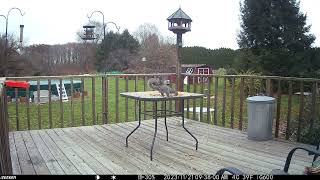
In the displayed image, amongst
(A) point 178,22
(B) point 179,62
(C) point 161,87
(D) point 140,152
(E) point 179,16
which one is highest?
(E) point 179,16

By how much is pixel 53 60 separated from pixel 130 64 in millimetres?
5580

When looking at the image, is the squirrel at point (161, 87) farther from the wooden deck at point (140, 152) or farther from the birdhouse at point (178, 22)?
the birdhouse at point (178, 22)

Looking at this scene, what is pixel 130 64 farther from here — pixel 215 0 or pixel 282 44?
pixel 282 44

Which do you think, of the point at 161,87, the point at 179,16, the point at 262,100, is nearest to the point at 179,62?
the point at 179,16

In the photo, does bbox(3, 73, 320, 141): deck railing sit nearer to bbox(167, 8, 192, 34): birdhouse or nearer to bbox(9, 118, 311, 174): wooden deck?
bbox(9, 118, 311, 174): wooden deck

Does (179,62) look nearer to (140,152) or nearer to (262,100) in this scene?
(262,100)

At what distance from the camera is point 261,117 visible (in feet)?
14.7

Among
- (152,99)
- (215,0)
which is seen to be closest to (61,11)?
(215,0)

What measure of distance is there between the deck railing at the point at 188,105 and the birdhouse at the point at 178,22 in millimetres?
875

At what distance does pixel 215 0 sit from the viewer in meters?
13.0

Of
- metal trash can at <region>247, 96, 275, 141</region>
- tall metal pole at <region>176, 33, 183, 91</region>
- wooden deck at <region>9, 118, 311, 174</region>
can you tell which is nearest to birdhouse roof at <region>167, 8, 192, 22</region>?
tall metal pole at <region>176, 33, 183, 91</region>

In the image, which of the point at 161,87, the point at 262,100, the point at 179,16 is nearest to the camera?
the point at 161,87

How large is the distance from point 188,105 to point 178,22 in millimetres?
1516

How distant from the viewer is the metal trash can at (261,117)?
4.46 m
